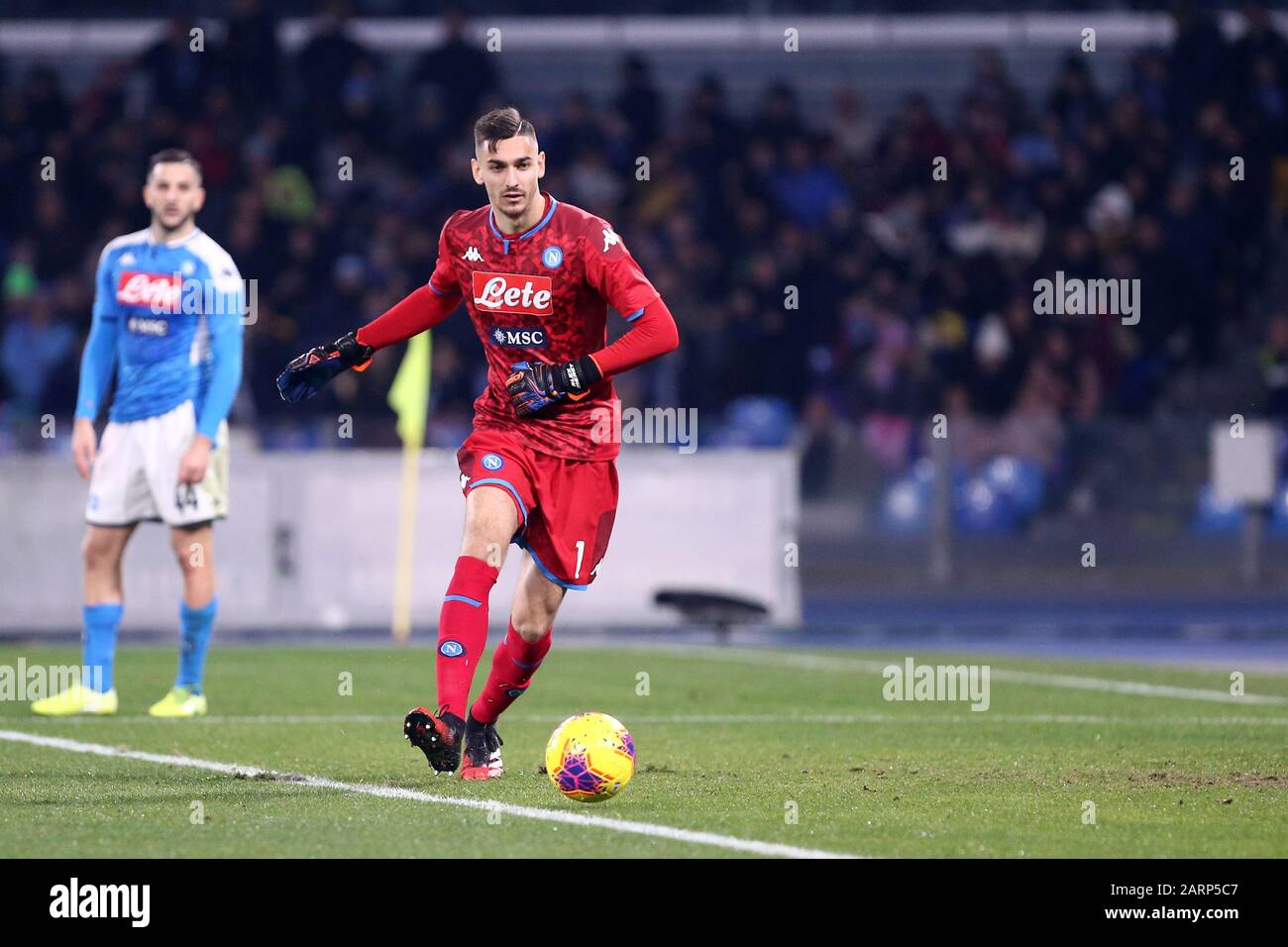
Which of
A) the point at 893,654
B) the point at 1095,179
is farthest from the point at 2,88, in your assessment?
the point at 893,654

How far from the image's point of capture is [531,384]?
7.54m

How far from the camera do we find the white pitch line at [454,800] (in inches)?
239

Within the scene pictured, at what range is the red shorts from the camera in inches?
303

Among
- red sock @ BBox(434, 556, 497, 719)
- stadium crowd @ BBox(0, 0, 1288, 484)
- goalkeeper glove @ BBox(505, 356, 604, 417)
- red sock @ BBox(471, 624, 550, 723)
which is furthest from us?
stadium crowd @ BBox(0, 0, 1288, 484)

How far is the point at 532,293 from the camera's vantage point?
779cm

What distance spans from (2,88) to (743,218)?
854 centimetres

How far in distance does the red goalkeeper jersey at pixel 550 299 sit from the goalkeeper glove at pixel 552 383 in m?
0.16

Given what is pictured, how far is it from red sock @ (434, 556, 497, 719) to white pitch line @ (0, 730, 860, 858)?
401 millimetres

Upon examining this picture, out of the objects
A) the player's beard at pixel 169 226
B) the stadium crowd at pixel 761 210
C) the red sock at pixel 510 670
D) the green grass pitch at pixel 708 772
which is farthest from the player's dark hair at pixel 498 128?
the stadium crowd at pixel 761 210
